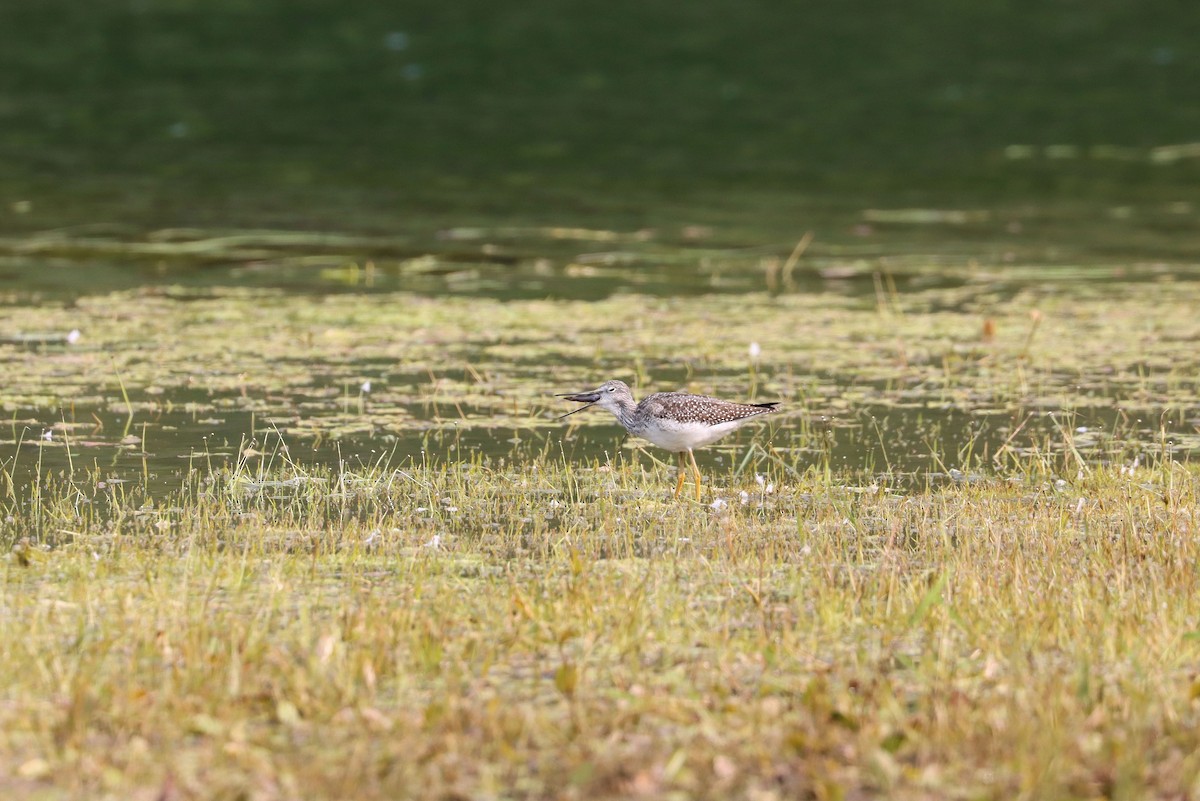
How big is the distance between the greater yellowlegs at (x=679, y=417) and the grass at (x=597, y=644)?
1.20ft

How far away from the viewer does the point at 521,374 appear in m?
11.0

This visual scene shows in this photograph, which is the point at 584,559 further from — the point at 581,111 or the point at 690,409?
the point at 581,111

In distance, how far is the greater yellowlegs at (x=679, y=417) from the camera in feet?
26.5

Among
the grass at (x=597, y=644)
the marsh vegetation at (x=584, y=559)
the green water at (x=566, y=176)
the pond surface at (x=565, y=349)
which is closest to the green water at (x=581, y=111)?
the green water at (x=566, y=176)

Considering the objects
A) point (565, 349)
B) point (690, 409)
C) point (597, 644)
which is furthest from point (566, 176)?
point (597, 644)

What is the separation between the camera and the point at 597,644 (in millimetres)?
5648

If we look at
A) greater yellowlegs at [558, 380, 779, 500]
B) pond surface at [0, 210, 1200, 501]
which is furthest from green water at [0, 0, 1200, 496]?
greater yellowlegs at [558, 380, 779, 500]

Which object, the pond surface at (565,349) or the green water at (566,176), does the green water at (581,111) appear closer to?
the green water at (566,176)

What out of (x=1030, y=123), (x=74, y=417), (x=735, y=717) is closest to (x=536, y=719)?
(x=735, y=717)

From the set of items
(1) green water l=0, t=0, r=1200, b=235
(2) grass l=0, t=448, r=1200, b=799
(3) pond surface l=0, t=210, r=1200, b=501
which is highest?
(1) green water l=0, t=0, r=1200, b=235

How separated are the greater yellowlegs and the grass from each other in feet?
1.20

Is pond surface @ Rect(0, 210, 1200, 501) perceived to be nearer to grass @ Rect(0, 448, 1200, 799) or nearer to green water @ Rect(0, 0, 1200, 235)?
grass @ Rect(0, 448, 1200, 799)

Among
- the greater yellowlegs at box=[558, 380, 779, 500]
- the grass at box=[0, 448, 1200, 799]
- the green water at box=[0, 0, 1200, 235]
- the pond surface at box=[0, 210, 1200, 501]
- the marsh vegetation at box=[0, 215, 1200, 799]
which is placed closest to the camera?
the grass at box=[0, 448, 1200, 799]

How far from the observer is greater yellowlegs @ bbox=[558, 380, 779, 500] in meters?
8.09
